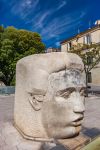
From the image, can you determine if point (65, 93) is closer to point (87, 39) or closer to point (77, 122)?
point (77, 122)

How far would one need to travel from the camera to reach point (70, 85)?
19.0 feet

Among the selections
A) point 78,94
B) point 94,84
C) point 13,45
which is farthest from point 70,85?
point 94,84

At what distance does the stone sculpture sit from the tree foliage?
21.8 m

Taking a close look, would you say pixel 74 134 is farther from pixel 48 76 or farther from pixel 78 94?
pixel 48 76

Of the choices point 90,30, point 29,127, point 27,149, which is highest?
point 90,30

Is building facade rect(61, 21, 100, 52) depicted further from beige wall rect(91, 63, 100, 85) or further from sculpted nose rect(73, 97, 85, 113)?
sculpted nose rect(73, 97, 85, 113)

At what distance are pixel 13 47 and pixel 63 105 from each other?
23.9m

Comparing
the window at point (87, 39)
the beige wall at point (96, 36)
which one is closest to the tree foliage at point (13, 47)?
the window at point (87, 39)

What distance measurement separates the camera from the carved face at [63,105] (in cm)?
573

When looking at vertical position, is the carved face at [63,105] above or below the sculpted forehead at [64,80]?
below

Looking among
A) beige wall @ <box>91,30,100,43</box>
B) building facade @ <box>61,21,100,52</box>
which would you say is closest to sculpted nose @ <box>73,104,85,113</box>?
building facade @ <box>61,21,100,52</box>

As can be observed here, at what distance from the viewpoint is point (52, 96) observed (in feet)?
19.1

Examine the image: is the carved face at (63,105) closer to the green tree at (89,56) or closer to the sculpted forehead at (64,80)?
the sculpted forehead at (64,80)

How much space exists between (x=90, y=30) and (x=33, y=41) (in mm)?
9868
